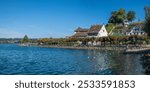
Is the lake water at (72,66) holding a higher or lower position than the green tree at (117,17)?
lower

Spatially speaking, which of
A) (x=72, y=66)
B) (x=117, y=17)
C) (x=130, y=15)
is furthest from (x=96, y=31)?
(x=130, y=15)

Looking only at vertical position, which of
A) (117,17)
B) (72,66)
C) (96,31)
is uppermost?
(117,17)

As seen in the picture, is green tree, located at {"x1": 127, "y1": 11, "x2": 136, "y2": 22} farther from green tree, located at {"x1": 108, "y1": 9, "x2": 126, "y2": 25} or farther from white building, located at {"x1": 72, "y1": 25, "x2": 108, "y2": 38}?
white building, located at {"x1": 72, "y1": 25, "x2": 108, "y2": 38}

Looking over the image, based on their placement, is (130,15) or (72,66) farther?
(72,66)

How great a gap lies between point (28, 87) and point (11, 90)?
296 mm

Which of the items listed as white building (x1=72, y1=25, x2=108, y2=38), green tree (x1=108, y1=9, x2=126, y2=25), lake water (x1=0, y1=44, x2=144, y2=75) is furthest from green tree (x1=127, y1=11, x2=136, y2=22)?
lake water (x1=0, y1=44, x2=144, y2=75)

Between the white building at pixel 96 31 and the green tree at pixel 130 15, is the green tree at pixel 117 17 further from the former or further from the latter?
the white building at pixel 96 31

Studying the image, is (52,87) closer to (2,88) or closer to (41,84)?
(41,84)

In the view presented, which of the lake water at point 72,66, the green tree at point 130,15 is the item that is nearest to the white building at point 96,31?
the green tree at point 130,15

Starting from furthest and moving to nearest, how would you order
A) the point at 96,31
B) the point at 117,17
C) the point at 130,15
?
the point at 96,31 < the point at 117,17 < the point at 130,15

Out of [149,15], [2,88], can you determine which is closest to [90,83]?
[2,88]

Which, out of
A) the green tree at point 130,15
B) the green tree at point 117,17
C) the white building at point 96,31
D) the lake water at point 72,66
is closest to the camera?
the green tree at point 117,17

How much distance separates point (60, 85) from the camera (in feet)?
18.8

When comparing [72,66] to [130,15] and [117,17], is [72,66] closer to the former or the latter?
[117,17]
